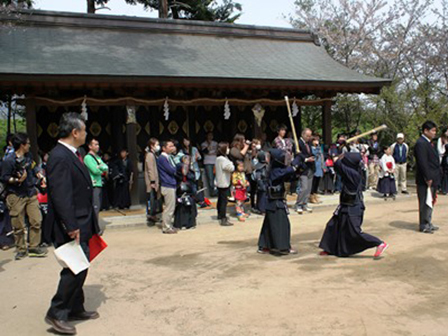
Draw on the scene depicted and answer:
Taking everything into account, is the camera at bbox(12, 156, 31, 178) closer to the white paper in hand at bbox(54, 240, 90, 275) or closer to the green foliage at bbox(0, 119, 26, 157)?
the white paper in hand at bbox(54, 240, 90, 275)

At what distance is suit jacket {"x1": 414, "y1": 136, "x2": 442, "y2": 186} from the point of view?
25.5 ft

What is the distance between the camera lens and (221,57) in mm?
13234

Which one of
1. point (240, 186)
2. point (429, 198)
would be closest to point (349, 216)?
point (429, 198)

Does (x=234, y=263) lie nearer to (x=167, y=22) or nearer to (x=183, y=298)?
(x=183, y=298)

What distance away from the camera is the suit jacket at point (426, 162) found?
777 cm

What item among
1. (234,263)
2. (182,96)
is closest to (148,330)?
(234,263)

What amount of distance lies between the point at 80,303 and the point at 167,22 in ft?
37.5

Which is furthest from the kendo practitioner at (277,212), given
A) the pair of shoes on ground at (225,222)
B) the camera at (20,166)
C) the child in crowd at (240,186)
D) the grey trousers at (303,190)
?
the camera at (20,166)

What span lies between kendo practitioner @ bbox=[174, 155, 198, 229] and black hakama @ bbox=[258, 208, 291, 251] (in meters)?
2.49

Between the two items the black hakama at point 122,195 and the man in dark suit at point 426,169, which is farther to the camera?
the black hakama at point 122,195

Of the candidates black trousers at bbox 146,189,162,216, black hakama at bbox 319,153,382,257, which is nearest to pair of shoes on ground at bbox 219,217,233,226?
black trousers at bbox 146,189,162,216

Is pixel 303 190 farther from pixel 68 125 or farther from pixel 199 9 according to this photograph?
pixel 199 9

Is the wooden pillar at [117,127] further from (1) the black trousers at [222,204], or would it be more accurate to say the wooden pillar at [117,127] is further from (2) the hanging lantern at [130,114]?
(1) the black trousers at [222,204]

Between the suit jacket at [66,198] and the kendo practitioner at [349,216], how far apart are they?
3685 millimetres
